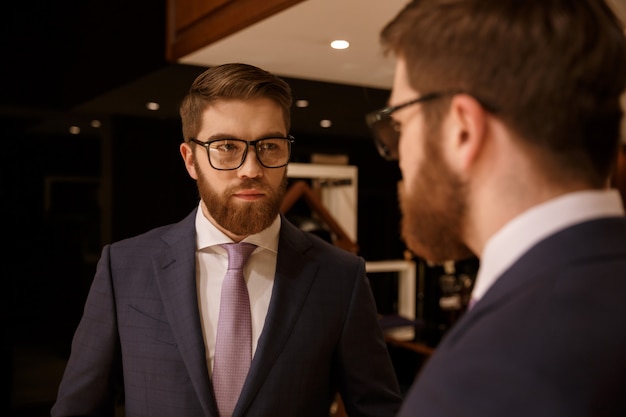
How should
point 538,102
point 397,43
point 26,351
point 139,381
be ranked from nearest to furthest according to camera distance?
point 538,102 → point 397,43 → point 139,381 → point 26,351

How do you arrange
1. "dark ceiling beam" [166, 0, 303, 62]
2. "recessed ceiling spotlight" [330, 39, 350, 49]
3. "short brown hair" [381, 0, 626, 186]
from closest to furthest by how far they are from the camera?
"short brown hair" [381, 0, 626, 186]
"dark ceiling beam" [166, 0, 303, 62]
"recessed ceiling spotlight" [330, 39, 350, 49]

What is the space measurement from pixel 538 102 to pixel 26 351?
1.89 metres

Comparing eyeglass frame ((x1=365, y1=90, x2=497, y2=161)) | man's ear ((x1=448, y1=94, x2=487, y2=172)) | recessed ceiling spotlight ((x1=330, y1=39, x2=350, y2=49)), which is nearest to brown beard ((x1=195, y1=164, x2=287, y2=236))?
eyeglass frame ((x1=365, y1=90, x2=497, y2=161))

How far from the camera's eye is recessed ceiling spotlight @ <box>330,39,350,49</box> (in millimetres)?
1723

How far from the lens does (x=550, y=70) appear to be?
20.6 inches

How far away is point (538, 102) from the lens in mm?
531

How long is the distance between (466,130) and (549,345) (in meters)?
0.22

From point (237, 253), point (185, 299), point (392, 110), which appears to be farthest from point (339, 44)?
point (392, 110)

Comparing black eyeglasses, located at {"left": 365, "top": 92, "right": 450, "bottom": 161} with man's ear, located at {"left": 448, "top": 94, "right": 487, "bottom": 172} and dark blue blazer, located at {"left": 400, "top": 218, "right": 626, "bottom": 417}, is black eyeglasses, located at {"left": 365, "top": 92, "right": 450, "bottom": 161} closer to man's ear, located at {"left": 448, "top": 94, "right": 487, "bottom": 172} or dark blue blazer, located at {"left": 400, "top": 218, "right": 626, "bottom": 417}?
man's ear, located at {"left": 448, "top": 94, "right": 487, "bottom": 172}

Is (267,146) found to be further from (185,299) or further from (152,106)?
(152,106)

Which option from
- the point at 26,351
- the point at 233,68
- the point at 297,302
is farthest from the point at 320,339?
the point at 26,351

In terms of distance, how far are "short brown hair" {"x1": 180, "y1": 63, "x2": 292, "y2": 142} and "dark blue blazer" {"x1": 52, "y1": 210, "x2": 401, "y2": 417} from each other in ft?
0.69

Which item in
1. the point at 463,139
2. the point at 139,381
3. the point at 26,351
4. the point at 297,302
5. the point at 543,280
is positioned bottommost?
the point at 26,351

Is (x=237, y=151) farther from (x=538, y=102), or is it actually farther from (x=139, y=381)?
(x=538, y=102)
